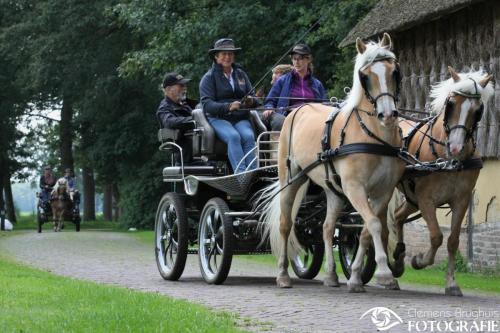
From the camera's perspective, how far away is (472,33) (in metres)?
19.0

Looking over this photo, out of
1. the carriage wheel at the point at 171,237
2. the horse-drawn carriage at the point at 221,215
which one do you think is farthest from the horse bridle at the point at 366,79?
the carriage wheel at the point at 171,237

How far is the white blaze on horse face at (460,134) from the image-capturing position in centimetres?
1082

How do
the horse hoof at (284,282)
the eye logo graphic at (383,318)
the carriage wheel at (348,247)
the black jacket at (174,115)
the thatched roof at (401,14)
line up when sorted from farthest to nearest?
the thatched roof at (401,14) < the black jacket at (174,115) < the carriage wheel at (348,247) < the horse hoof at (284,282) < the eye logo graphic at (383,318)

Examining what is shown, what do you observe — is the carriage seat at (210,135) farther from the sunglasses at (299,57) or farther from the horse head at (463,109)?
the horse head at (463,109)

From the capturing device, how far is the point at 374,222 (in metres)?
10.6

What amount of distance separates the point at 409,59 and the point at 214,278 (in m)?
9.56

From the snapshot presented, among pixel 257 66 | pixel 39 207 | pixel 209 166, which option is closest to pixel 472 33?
pixel 209 166

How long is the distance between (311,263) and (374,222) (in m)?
3.63

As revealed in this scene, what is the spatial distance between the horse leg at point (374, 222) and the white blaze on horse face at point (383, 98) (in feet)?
2.61

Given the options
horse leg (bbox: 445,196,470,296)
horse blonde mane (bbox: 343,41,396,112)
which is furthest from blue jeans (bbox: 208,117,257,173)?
horse leg (bbox: 445,196,470,296)

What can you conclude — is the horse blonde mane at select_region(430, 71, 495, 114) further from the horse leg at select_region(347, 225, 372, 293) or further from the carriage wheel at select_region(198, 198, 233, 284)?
the carriage wheel at select_region(198, 198, 233, 284)

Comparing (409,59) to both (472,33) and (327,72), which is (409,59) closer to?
(472,33)

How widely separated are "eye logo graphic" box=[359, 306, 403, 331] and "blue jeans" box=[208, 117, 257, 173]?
169 inches

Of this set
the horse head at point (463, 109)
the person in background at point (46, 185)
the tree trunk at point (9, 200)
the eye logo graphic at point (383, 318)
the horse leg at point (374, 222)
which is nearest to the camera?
the eye logo graphic at point (383, 318)
